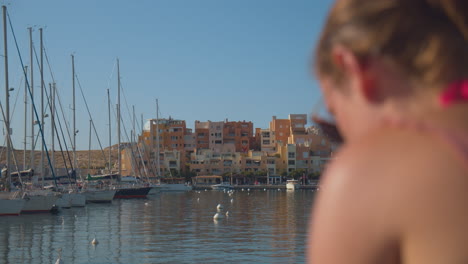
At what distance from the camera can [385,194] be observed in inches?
33.5

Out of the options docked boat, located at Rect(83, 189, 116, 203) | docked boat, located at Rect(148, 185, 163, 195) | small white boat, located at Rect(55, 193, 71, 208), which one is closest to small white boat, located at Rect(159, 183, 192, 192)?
docked boat, located at Rect(148, 185, 163, 195)

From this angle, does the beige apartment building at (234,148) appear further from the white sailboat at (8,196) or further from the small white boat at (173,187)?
the white sailboat at (8,196)

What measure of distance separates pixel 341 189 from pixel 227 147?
112 metres

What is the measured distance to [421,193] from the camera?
838mm

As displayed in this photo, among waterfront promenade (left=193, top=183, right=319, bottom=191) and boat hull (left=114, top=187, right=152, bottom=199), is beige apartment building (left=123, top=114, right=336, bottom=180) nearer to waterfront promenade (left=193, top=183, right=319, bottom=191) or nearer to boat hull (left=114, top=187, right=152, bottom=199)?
waterfront promenade (left=193, top=183, right=319, bottom=191)

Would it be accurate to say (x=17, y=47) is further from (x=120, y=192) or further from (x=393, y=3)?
→ (x=393, y=3)

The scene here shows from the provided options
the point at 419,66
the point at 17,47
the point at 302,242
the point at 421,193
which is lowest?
the point at 302,242

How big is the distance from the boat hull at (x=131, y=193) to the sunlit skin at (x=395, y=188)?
190 feet

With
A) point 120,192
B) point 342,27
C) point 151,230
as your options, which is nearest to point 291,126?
point 120,192

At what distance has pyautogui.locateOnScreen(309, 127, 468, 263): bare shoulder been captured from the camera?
2.76 ft

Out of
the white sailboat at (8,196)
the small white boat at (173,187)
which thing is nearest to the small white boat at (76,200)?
the white sailboat at (8,196)

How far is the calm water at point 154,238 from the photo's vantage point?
66.4 ft

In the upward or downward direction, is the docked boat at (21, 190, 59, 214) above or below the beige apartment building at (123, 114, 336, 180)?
below

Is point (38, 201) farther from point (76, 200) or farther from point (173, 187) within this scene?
point (173, 187)
